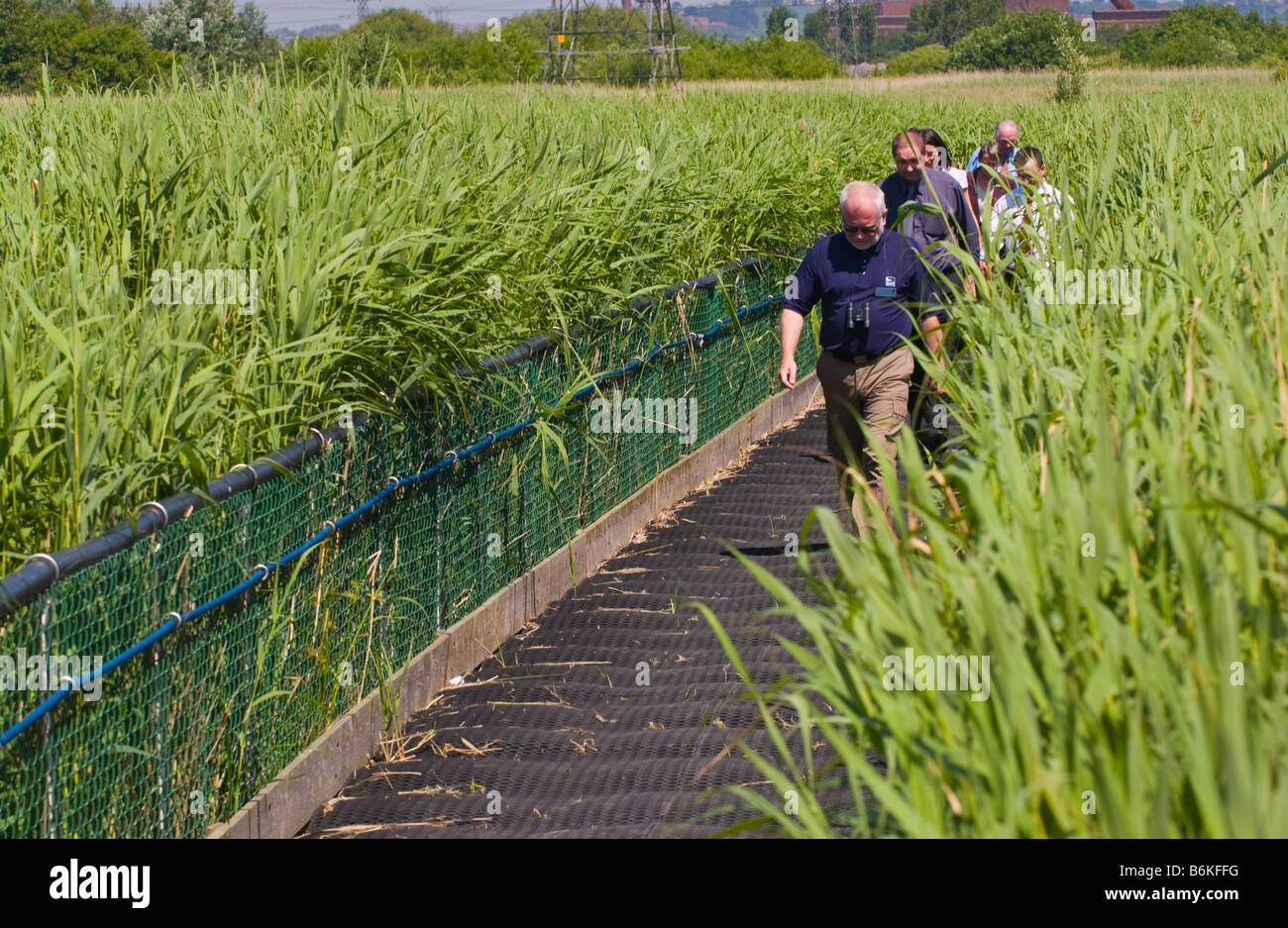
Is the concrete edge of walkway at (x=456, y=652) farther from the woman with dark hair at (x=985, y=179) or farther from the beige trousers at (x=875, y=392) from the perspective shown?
the woman with dark hair at (x=985, y=179)

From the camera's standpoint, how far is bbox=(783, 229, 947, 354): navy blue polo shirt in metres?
7.82

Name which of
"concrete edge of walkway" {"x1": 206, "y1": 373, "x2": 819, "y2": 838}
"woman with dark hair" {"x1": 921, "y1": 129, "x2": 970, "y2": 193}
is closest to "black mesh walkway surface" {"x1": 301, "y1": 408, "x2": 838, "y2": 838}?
"concrete edge of walkway" {"x1": 206, "y1": 373, "x2": 819, "y2": 838}

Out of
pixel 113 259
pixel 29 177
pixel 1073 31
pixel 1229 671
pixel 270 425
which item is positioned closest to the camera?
pixel 1229 671

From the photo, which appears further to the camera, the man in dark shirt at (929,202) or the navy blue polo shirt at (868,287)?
the man in dark shirt at (929,202)

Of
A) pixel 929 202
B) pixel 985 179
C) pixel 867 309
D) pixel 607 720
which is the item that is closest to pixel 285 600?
pixel 607 720

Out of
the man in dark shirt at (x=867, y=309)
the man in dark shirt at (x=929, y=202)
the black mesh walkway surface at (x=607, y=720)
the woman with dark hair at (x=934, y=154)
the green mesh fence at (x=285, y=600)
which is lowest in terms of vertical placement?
the black mesh walkway surface at (x=607, y=720)

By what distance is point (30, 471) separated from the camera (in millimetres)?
4324

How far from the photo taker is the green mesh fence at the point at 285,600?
4094mm

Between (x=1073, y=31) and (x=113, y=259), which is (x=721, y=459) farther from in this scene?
(x=1073, y=31)

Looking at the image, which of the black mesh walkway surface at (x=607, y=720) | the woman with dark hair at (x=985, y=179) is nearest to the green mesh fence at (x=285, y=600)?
the black mesh walkway surface at (x=607, y=720)

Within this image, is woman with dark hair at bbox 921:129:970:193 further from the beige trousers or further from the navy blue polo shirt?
the beige trousers
